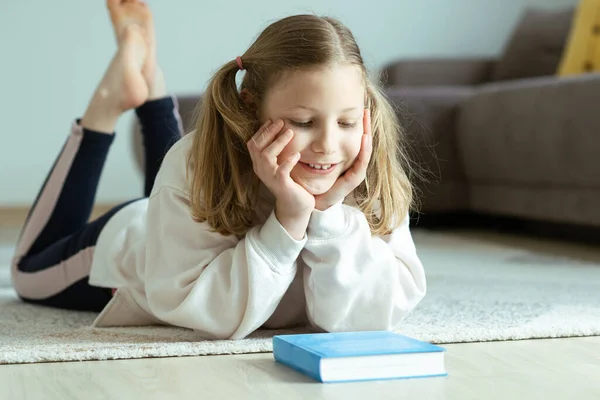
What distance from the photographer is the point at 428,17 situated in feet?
14.9

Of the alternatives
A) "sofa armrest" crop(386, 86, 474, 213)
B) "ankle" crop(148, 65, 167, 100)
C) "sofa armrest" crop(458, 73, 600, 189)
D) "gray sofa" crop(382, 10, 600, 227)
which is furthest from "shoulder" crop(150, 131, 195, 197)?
"sofa armrest" crop(386, 86, 474, 213)

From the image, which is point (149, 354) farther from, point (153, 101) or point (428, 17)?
point (428, 17)

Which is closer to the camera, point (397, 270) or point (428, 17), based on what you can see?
point (397, 270)

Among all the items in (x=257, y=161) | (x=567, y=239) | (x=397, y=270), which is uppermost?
(x=257, y=161)

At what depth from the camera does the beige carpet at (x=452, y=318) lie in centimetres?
114

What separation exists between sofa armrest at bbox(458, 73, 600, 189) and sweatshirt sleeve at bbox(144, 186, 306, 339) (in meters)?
1.40

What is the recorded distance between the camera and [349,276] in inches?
46.8

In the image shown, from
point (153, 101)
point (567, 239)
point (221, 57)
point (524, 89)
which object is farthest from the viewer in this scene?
point (221, 57)

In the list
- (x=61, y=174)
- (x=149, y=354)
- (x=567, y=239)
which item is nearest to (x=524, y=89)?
(x=567, y=239)

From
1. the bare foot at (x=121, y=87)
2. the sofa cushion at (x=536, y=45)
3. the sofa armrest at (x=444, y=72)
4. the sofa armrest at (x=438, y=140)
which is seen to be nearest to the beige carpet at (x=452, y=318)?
the bare foot at (x=121, y=87)

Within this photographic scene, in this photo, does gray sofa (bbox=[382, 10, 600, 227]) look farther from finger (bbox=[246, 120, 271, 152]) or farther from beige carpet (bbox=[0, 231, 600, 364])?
finger (bbox=[246, 120, 271, 152])

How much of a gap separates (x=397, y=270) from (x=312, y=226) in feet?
0.47

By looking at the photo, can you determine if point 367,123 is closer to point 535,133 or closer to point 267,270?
point 267,270

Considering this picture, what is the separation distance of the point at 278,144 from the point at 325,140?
6 cm
